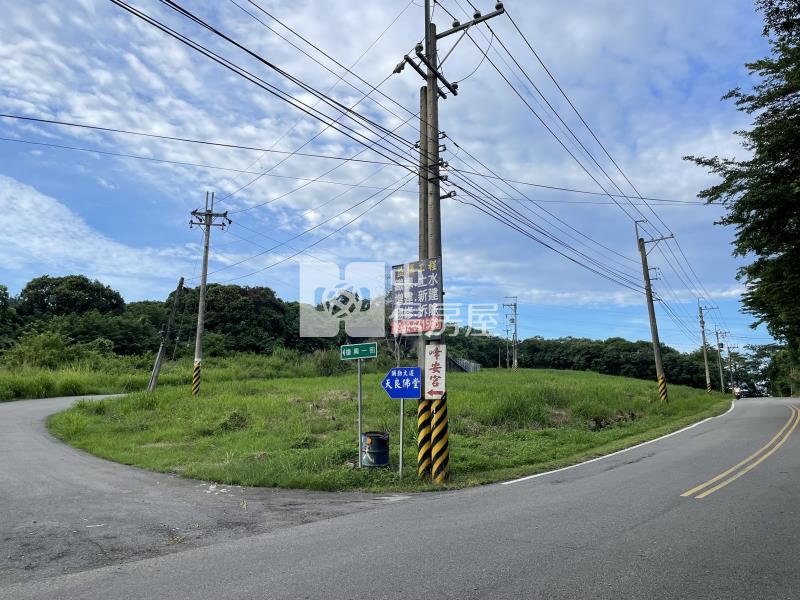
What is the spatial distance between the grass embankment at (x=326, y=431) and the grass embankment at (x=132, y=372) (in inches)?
332

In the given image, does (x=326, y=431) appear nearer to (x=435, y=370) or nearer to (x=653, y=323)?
(x=435, y=370)

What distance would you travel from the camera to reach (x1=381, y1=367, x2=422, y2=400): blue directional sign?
33.7 feet

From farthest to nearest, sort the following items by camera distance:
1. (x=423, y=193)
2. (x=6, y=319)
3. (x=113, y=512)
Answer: (x=6, y=319)
(x=423, y=193)
(x=113, y=512)

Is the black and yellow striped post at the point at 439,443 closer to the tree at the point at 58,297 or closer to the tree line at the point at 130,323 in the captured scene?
the tree line at the point at 130,323

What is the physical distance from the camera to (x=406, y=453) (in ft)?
40.0

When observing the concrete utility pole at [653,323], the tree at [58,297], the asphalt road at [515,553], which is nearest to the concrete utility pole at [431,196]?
the asphalt road at [515,553]

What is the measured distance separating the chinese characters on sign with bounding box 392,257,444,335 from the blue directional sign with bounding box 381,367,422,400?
0.84 meters

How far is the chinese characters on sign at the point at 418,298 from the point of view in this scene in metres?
10.5

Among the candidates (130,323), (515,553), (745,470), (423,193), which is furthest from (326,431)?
(130,323)

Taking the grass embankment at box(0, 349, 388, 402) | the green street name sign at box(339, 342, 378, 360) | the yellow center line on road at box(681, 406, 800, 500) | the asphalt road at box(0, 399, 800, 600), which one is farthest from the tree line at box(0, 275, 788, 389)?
the yellow center line on road at box(681, 406, 800, 500)

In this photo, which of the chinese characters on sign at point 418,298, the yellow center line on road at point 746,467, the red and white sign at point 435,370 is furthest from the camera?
the chinese characters on sign at point 418,298

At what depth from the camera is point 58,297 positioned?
52000mm

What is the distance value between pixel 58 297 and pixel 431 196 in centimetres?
5471

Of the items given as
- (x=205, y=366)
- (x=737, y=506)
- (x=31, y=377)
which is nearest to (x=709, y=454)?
(x=737, y=506)
